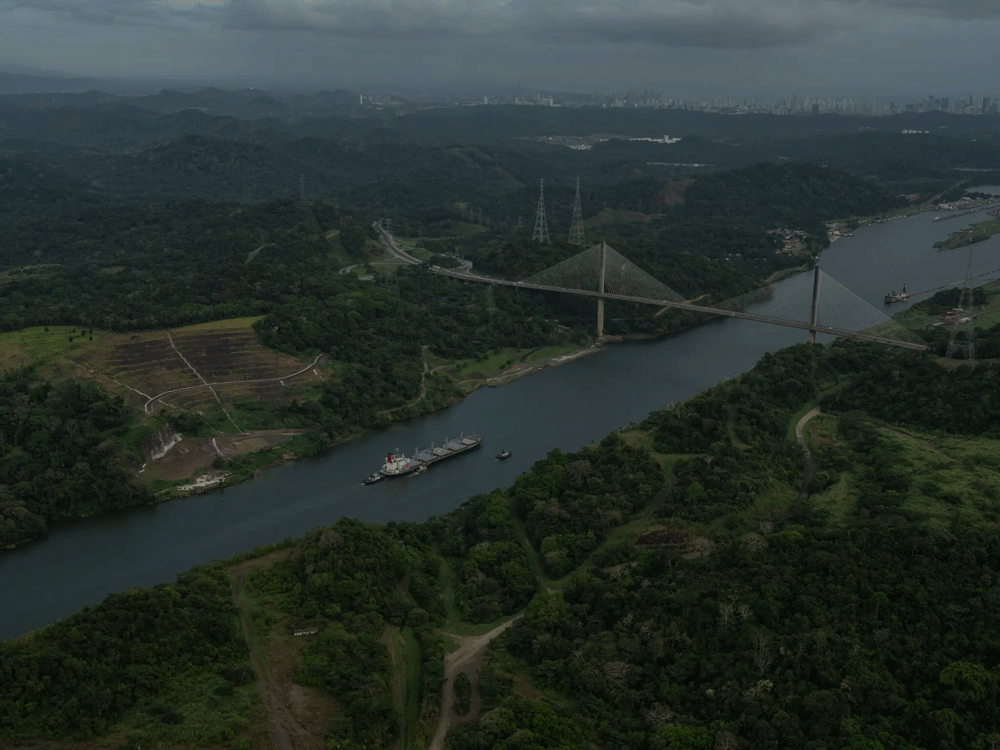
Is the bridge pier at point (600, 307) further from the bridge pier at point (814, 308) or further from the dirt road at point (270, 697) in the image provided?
the dirt road at point (270, 697)

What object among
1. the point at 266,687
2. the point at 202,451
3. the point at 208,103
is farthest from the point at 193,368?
the point at 208,103

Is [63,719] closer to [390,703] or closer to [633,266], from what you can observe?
[390,703]

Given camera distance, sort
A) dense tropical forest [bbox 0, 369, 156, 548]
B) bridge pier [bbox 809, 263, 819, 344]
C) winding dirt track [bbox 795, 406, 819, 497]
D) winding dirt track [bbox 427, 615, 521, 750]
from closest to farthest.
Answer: winding dirt track [bbox 427, 615, 521, 750] → winding dirt track [bbox 795, 406, 819, 497] → dense tropical forest [bbox 0, 369, 156, 548] → bridge pier [bbox 809, 263, 819, 344]

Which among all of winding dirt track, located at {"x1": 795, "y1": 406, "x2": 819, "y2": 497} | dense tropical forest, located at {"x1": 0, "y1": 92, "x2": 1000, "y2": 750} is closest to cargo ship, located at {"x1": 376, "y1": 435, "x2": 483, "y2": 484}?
dense tropical forest, located at {"x1": 0, "y1": 92, "x2": 1000, "y2": 750}

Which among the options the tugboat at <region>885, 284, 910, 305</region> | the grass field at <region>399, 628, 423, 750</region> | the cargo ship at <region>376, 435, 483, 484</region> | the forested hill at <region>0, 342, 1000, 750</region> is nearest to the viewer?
the forested hill at <region>0, 342, 1000, 750</region>

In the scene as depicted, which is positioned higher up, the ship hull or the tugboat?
the tugboat

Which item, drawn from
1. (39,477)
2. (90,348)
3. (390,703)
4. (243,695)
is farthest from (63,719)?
(90,348)

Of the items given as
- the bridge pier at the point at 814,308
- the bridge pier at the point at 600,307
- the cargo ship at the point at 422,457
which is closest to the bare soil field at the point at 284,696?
the cargo ship at the point at 422,457

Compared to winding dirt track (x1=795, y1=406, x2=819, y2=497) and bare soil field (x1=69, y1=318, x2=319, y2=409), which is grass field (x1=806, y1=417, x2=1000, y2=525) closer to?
winding dirt track (x1=795, y1=406, x2=819, y2=497)

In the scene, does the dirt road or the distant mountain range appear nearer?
the dirt road
